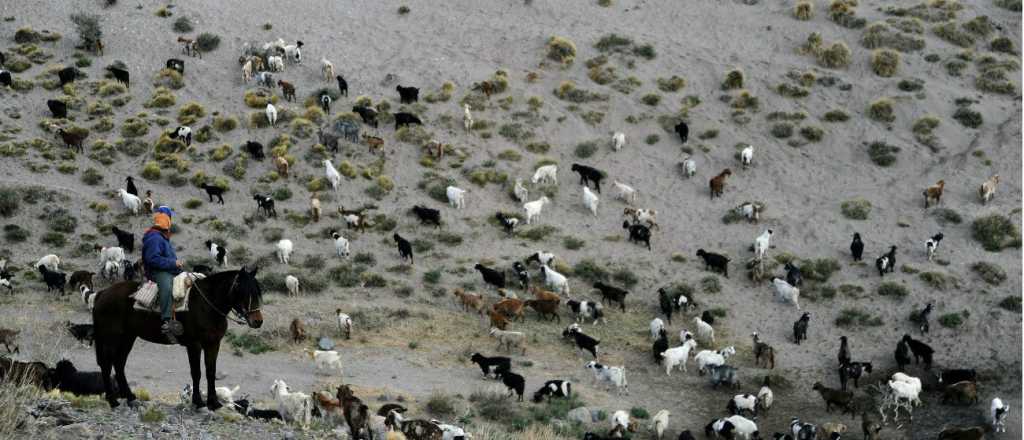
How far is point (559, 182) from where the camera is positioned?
37.4m

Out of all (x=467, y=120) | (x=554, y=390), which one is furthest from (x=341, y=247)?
(x=467, y=120)

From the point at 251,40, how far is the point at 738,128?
2370cm

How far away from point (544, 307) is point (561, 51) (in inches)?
870

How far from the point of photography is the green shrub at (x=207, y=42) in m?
46.5

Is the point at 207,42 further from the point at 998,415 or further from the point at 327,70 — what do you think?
the point at 998,415

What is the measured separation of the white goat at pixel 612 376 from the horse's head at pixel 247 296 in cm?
1233

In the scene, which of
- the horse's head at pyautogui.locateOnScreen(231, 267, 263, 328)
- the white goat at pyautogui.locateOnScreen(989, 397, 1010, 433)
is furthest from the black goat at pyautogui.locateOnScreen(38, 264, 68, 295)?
the white goat at pyautogui.locateOnScreen(989, 397, 1010, 433)

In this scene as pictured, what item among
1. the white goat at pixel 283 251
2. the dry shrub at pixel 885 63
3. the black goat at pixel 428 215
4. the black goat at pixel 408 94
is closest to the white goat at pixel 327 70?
the black goat at pixel 408 94

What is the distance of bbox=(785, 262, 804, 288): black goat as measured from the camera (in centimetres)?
3025

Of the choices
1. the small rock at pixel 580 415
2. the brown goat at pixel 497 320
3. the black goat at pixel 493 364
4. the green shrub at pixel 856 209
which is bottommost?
the green shrub at pixel 856 209

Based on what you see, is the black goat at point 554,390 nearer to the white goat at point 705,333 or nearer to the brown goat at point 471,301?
the brown goat at point 471,301

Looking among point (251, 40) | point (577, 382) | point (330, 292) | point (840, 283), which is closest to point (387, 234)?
point (330, 292)

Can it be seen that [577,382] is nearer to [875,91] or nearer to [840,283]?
[840,283]

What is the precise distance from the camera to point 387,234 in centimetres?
3294
